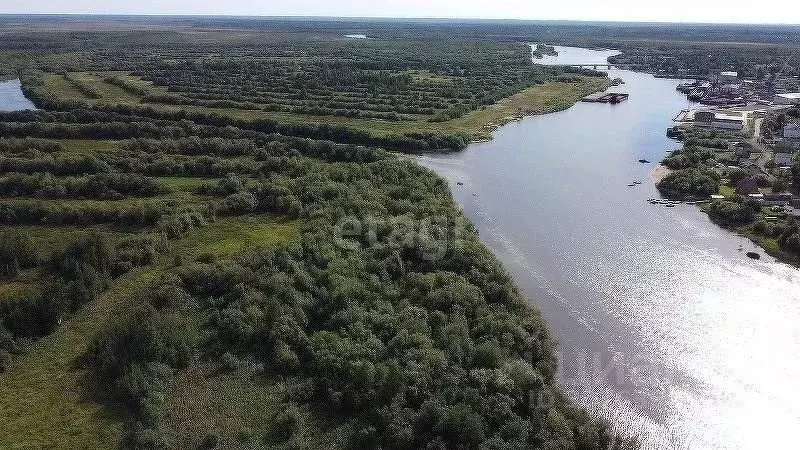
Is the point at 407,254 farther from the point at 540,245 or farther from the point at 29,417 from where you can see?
the point at 29,417

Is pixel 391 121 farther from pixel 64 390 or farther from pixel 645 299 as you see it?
pixel 64 390

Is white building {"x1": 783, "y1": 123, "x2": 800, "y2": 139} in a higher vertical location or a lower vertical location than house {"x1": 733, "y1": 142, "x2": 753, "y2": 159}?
higher

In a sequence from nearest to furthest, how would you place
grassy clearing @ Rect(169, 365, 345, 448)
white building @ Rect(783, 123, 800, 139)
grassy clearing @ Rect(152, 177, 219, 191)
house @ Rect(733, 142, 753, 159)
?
grassy clearing @ Rect(169, 365, 345, 448), grassy clearing @ Rect(152, 177, 219, 191), house @ Rect(733, 142, 753, 159), white building @ Rect(783, 123, 800, 139)

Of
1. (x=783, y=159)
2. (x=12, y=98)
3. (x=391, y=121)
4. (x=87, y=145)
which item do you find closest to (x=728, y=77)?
(x=783, y=159)

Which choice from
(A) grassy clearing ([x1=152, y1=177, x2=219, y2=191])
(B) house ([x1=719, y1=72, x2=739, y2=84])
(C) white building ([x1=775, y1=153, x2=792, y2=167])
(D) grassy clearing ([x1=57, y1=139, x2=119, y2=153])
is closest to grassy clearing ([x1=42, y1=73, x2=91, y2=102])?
(D) grassy clearing ([x1=57, y1=139, x2=119, y2=153])

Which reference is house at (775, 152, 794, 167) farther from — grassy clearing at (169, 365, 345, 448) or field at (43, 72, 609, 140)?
grassy clearing at (169, 365, 345, 448)

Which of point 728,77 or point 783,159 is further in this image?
point 728,77
